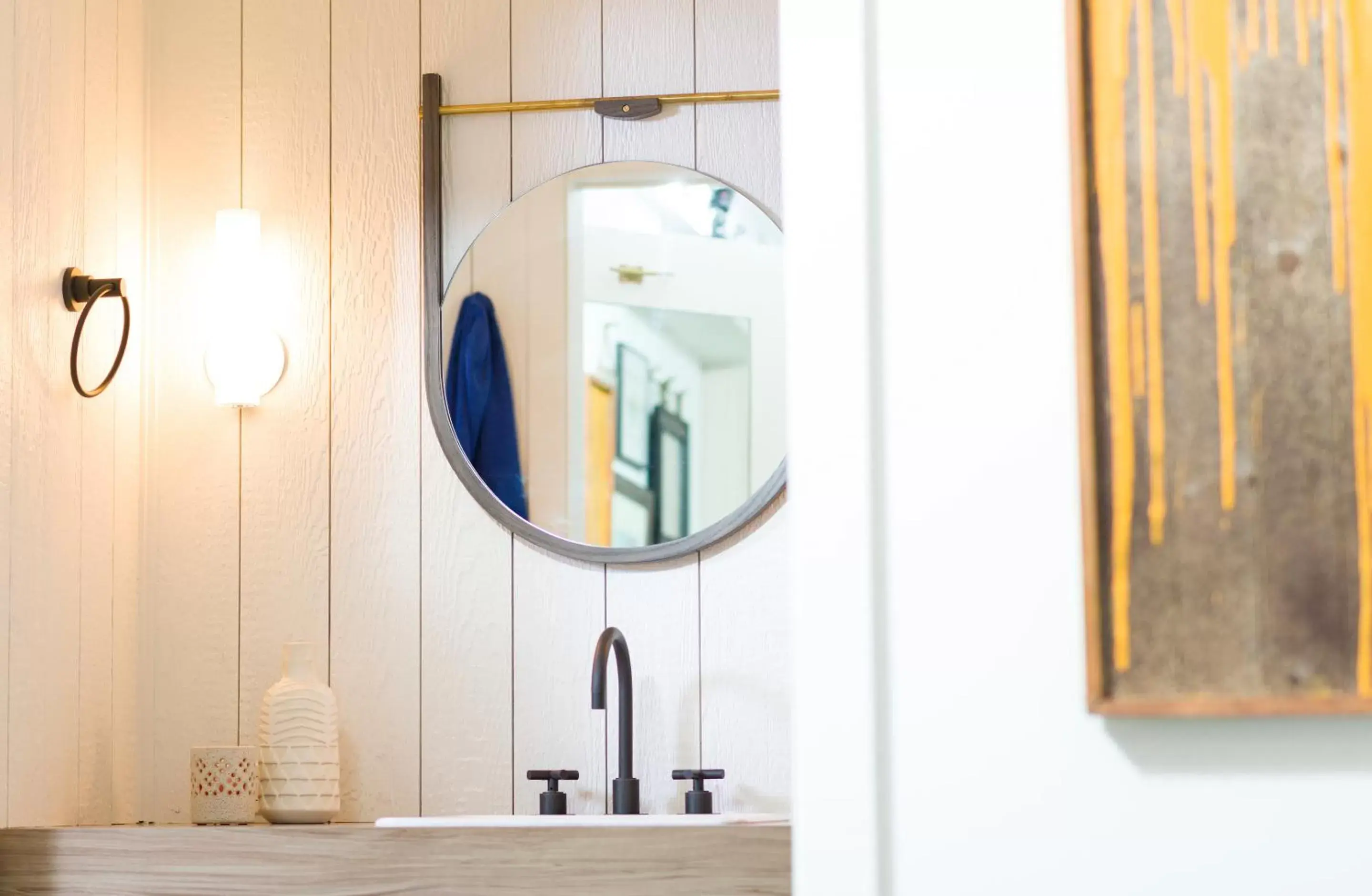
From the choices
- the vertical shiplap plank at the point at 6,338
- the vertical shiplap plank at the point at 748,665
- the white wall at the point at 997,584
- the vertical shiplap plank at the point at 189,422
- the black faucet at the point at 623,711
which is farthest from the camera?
the vertical shiplap plank at the point at 189,422

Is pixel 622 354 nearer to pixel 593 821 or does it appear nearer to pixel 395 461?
pixel 395 461

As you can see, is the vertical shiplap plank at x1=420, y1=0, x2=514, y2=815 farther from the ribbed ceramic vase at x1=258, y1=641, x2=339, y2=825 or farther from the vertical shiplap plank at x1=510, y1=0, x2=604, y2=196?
the ribbed ceramic vase at x1=258, y1=641, x2=339, y2=825

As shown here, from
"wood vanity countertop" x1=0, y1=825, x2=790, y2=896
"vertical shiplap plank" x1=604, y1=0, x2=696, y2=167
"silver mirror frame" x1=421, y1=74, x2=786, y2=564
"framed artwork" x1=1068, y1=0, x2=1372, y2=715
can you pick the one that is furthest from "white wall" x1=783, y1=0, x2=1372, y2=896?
"vertical shiplap plank" x1=604, y1=0, x2=696, y2=167

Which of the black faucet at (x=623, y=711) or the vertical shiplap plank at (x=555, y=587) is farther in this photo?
the vertical shiplap plank at (x=555, y=587)

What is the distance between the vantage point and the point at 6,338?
1838mm

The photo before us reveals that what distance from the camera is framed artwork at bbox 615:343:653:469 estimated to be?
2.19 metres

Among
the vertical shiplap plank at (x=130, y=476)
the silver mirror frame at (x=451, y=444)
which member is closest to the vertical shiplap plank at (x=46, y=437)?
the vertical shiplap plank at (x=130, y=476)

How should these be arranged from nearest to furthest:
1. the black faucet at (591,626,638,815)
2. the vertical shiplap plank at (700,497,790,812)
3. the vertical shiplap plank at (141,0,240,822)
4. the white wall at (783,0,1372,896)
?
the white wall at (783,0,1372,896), the black faucet at (591,626,638,815), the vertical shiplap plank at (700,497,790,812), the vertical shiplap plank at (141,0,240,822)

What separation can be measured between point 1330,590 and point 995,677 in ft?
0.63

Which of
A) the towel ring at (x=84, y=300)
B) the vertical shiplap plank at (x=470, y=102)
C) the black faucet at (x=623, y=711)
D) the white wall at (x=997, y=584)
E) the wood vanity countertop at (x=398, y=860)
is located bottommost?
the wood vanity countertop at (x=398, y=860)

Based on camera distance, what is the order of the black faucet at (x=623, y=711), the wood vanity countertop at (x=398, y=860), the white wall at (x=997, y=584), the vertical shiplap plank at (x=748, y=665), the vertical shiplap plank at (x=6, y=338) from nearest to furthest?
the white wall at (x=997, y=584) → the wood vanity countertop at (x=398, y=860) → the vertical shiplap plank at (x=6, y=338) → the black faucet at (x=623, y=711) → the vertical shiplap plank at (x=748, y=665)

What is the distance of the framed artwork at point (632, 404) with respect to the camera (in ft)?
7.18

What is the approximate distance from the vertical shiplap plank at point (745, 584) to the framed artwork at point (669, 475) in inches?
2.5

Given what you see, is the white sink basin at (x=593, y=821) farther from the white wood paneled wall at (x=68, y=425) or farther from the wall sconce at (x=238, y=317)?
the wall sconce at (x=238, y=317)
